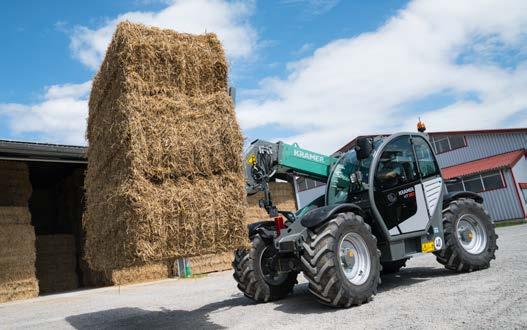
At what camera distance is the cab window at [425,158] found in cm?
679

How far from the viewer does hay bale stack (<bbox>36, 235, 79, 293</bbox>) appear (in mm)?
14180

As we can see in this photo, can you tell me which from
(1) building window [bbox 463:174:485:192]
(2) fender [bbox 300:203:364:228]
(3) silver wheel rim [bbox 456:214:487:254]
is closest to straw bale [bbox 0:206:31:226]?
(2) fender [bbox 300:203:364:228]

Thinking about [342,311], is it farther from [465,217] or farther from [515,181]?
[515,181]

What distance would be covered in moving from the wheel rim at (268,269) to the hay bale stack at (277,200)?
9966mm

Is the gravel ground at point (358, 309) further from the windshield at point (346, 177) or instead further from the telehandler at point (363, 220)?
the windshield at point (346, 177)

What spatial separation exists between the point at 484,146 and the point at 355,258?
76.2ft

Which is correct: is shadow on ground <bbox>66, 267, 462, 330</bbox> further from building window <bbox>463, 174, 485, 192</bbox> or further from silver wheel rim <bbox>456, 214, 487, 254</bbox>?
building window <bbox>463, 174, 485, 192</bbox>

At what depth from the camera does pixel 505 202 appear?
22.6 meters

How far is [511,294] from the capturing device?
4684 millimetres

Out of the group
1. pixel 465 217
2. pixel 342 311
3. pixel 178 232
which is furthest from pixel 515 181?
pixel 178 232

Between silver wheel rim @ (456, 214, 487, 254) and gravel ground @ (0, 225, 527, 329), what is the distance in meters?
0.40

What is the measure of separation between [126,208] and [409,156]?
4375 mm

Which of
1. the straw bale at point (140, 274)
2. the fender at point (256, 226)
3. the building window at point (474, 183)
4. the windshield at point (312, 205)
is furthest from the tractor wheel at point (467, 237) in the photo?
the building window at point (474, 183)

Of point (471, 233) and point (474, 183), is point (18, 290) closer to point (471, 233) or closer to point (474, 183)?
point (471, 233)
